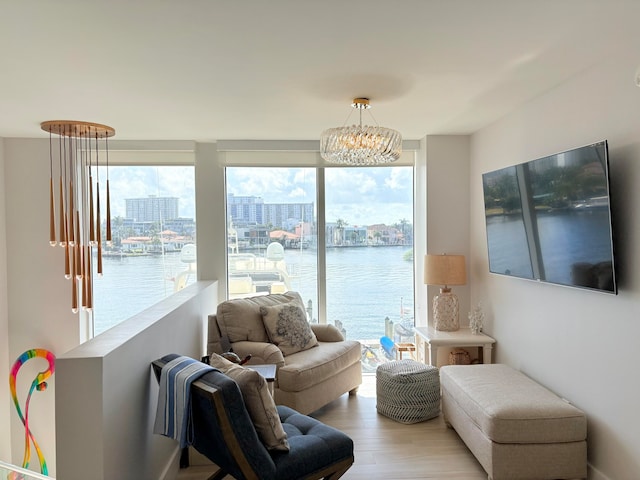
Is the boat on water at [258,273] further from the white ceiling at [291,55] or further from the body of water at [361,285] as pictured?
the white ceiling at [291,55]

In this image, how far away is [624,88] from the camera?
2105 mm

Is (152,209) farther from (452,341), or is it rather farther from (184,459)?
(452,341)

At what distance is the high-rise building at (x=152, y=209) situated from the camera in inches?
169

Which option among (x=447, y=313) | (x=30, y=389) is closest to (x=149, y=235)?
(x=30, y=389)

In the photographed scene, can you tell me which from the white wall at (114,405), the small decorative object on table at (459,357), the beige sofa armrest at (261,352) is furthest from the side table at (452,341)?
the white wall at (114,405)

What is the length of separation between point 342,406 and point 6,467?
2.29 meters

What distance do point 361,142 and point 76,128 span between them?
2.35 m

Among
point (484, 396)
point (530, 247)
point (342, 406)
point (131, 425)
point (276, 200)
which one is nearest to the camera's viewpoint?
point (131, 425)

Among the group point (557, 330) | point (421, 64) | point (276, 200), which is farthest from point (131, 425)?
point (276, 200)

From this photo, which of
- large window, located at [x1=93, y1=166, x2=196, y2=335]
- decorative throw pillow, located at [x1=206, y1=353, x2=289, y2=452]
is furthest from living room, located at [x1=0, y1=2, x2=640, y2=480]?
decorative throw pillow, located at [x1=206, y1=353, x2=289, y2=452]

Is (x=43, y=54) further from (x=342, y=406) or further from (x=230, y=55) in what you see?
(x=342, y=406)

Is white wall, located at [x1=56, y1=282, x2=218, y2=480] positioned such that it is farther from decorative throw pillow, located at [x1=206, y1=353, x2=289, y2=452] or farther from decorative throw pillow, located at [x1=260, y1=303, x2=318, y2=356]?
decorative throw pillow, located at [x1=260, y1=303, x2=318, y2=356]

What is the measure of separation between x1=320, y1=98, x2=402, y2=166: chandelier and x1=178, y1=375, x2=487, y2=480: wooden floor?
1.99 m

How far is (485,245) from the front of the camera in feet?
12.1
